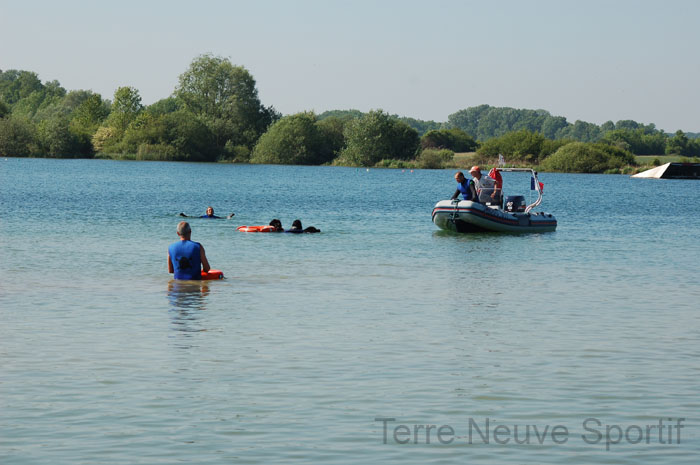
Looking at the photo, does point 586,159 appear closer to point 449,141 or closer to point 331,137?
point 331,137

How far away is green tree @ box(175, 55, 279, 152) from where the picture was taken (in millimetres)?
155125

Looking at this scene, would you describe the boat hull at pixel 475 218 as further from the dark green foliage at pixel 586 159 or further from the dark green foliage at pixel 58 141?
the dark green foliage at pixel 58 141

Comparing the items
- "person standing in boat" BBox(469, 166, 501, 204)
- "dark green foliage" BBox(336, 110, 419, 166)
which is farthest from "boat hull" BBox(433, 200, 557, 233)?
"dark green foliage" BBox(336, 110, 419, 166)

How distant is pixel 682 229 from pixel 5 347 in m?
39.0

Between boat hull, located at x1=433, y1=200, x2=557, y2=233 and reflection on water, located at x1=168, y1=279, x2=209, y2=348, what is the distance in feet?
52.6

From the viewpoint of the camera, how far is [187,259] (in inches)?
774

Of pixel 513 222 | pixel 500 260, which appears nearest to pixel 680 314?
pixel 500 260

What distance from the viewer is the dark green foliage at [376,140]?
15112 cm

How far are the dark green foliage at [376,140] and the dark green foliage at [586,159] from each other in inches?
858

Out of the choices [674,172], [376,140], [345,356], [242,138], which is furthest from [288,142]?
[345,356]

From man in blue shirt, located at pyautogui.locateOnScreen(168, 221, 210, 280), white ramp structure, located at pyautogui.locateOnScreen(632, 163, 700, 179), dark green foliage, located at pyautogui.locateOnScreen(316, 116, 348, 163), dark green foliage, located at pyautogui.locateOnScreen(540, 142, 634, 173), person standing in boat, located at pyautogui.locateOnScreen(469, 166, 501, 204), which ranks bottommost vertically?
man in blue shirt, located at pyautogui.locateOnScreen(168, 221, 210, 280)

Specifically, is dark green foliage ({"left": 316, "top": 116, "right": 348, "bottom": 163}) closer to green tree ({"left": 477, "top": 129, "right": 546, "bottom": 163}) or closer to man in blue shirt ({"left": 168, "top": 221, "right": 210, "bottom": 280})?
green tree ({"left": 477, "top": 129, "right": 546, "bottom": 163})

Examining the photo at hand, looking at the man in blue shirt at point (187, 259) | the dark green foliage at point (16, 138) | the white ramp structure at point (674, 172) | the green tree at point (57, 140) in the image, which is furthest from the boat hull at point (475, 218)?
the dark green foliage at point (16, 138)

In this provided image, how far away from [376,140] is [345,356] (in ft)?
460
